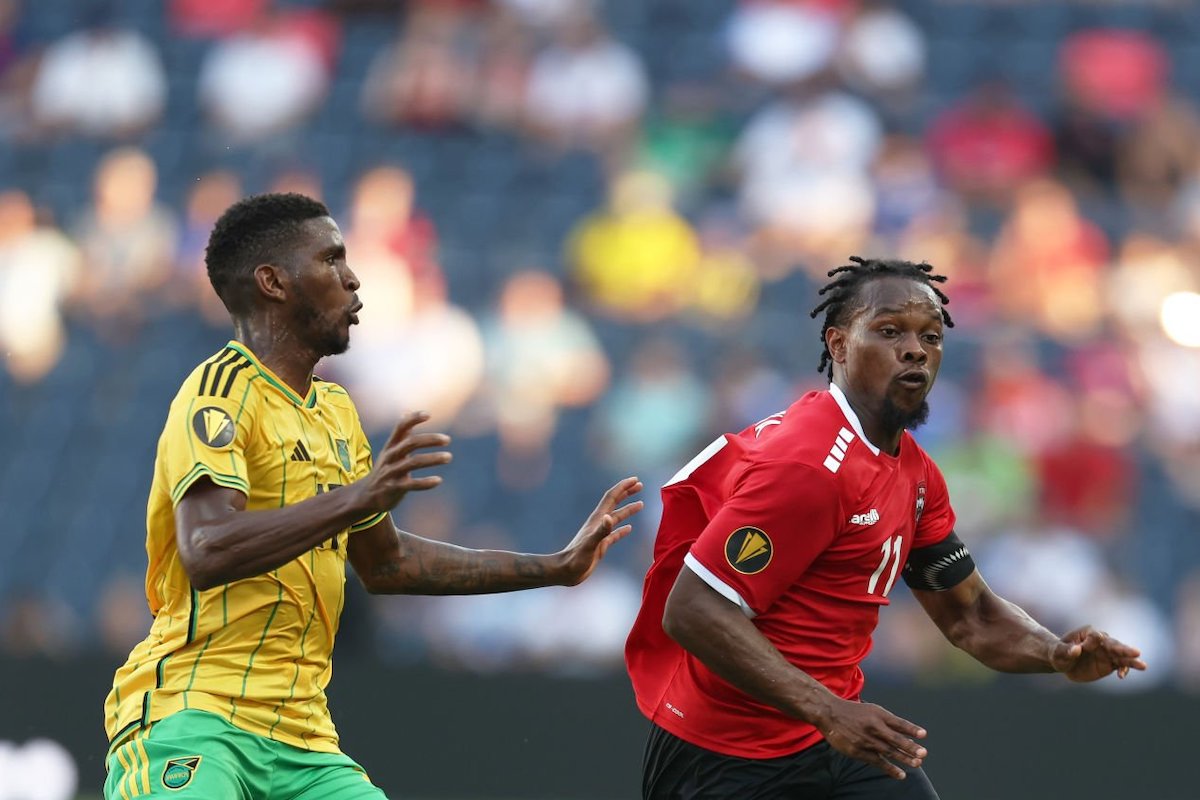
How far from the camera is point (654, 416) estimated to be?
1170cm

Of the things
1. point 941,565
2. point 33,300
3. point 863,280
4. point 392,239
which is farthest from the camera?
point 33,300

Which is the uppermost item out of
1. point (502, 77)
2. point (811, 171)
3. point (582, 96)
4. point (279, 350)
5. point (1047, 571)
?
point (502, 77)

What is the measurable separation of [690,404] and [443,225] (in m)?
2.61

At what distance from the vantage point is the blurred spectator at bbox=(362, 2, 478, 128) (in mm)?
13711

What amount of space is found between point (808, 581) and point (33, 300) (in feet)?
28.0

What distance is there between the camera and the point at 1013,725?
9.59 meters

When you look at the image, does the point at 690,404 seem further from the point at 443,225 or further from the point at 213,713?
the point at 213,713

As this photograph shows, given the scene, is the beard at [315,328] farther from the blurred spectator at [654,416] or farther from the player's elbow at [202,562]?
the blurred spectator at [654,416]

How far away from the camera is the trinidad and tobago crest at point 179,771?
4539 mm

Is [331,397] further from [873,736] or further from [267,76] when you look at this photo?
[267,76]

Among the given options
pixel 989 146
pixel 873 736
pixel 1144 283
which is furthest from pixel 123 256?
pixel 873 736

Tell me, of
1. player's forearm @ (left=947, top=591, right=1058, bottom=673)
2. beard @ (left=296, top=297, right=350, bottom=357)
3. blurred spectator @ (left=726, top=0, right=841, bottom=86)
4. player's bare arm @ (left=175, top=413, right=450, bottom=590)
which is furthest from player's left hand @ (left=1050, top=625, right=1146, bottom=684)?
blurred spectator @ (left=726, top=0, right=841, bottom=86)

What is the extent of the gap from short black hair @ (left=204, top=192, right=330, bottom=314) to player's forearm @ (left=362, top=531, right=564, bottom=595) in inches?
35.5

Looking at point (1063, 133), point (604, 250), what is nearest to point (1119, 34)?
point (1063, 133)
